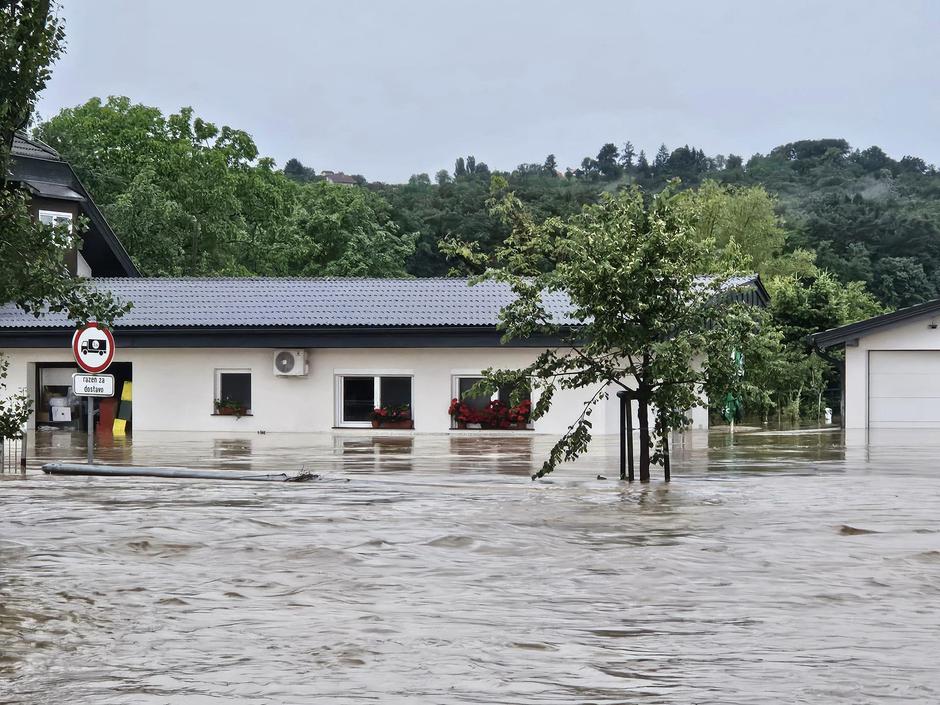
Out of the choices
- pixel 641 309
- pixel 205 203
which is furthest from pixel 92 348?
pixel 205 203

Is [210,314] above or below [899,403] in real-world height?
above

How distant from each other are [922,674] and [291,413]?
106 feet

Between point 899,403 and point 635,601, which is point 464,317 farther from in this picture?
point 635,601

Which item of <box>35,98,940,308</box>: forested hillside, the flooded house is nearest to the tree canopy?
<box>35,98,940,308</box>: forested hillside

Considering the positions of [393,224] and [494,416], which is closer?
[494,416]

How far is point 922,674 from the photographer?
780 centimetres

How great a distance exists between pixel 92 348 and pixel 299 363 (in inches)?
589

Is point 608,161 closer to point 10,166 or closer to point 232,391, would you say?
point 232,391

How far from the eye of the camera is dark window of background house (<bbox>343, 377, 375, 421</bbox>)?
39.4 meters

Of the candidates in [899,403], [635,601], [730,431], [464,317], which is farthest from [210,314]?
[635,601]

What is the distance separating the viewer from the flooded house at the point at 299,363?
38312 millimetres

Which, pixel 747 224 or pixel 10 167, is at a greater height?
pixel 747 224

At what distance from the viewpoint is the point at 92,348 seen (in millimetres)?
24078

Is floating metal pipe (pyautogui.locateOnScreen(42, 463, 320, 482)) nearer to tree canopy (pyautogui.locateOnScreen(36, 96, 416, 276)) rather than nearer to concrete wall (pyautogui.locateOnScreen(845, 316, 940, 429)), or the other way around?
concrete wall (pyautogui.locateOnScreen(845, 316, 940, 429))
